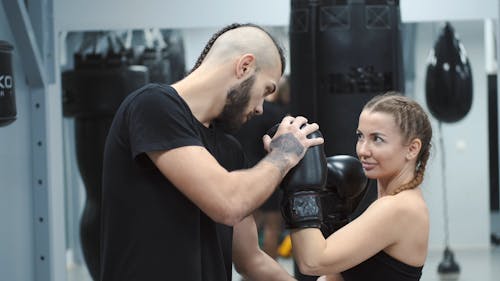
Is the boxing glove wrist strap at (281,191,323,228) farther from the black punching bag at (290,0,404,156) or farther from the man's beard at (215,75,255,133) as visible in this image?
the black punching bag at (290,0,404,156)

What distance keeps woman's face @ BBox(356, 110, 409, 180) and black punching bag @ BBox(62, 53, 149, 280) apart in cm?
Answer: 231

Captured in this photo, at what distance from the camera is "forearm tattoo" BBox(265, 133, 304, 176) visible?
6.18 feet

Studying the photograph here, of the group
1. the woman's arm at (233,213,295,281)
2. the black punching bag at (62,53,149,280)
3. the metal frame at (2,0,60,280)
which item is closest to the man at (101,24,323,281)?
the woman's arm at (233,213,295,281)

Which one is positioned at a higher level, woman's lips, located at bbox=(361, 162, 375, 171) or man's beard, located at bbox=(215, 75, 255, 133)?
man's beard, located at bbox=(215, 75, 255, 133)

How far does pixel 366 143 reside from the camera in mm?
2006

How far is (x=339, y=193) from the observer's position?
2.16m

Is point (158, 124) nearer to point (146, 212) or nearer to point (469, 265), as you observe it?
point (146, 212)

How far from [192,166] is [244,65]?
318mm

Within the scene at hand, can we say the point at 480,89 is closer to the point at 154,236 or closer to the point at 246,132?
the point at 246,132

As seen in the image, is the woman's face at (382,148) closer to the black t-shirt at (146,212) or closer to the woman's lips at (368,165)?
the woman's lips at (368,165)

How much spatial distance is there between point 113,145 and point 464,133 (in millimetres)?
4129

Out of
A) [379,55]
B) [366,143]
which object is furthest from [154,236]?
[379,55]

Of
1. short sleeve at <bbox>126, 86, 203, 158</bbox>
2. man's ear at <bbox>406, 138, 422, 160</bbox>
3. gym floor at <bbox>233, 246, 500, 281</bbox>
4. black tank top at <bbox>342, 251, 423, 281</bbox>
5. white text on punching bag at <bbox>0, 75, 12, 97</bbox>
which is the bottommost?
gym floor at <bbox>233, 246, 500, 281</bbox>

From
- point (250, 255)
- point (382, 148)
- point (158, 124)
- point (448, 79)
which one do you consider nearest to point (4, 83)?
point (158, 124)
